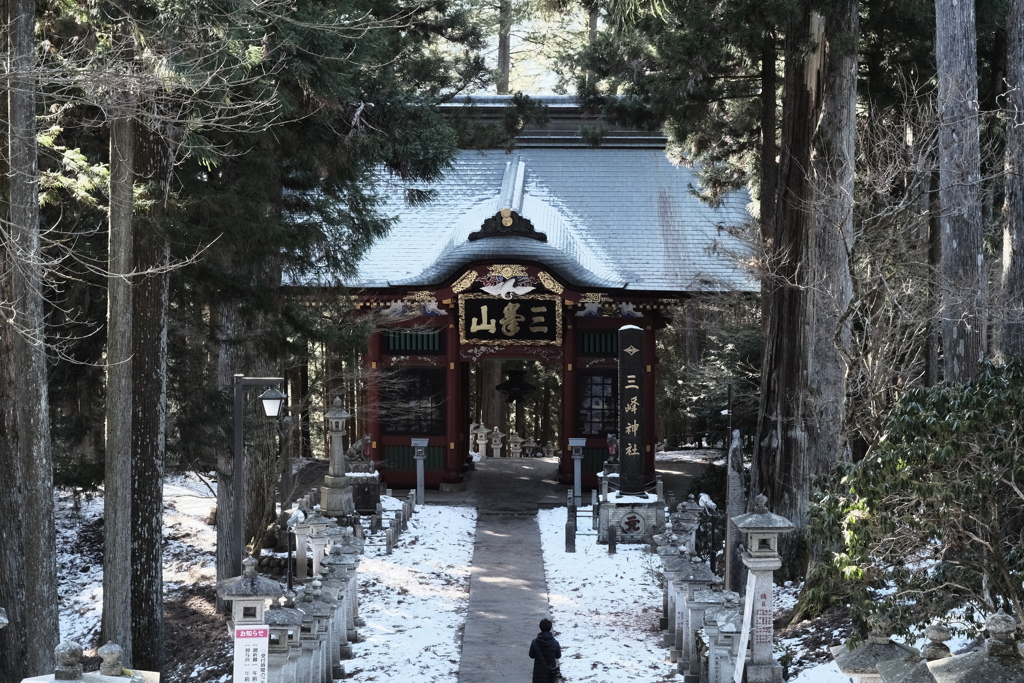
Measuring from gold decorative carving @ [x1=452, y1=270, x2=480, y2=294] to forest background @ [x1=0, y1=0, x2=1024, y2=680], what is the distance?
2806mm

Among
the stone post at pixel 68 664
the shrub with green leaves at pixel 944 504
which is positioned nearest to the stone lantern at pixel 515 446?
the shrub with green leaves at pixel 944 504

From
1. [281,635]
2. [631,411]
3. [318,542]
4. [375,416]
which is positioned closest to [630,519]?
[631,411]

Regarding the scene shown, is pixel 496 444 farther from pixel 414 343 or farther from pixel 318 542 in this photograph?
pixel 318 542

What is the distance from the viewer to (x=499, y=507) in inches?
855

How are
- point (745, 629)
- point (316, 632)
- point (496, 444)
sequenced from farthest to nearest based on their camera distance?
point (496, 444) → point (316, 632) → point (745, 629)

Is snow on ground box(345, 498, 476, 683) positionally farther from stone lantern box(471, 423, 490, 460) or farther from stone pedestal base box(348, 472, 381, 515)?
stone lantern box(471, 423, 490, 460)

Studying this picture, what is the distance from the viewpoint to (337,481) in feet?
63.1

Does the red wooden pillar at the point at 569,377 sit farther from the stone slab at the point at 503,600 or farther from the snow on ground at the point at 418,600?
the snow on ground at the point at 418,600

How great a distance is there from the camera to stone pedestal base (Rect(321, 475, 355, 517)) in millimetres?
19078

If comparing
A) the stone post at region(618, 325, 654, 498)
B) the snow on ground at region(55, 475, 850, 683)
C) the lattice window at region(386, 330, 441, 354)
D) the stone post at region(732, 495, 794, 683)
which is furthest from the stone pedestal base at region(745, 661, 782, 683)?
the lattice window at region(386, 330, 441, 354)

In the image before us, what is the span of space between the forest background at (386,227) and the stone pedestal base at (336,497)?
1.81 meters

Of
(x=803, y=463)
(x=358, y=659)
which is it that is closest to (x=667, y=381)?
(x=803, y=463)

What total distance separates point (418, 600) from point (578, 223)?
→ 1142 centimetres

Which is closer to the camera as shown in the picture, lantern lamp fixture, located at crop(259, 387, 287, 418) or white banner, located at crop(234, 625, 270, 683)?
white banner, located at crop(234, 625, 270, 683)
